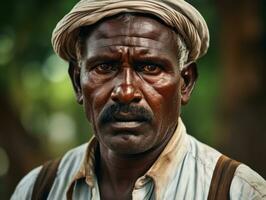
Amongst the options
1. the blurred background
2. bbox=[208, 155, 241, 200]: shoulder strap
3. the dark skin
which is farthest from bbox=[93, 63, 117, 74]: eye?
the blurred background

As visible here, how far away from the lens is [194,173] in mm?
3898

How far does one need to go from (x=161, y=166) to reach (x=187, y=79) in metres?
0.53

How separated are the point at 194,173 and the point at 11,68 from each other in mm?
6415

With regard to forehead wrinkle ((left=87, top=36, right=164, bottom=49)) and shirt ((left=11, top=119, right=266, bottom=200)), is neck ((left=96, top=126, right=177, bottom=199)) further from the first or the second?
forehead wrinkle ((left=87, top=36, right=164, bottom=49))

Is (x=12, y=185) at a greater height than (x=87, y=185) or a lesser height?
lesser

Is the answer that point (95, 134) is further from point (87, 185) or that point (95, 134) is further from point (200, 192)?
point (200, 192)

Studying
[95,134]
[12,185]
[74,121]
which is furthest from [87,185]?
[74,121]

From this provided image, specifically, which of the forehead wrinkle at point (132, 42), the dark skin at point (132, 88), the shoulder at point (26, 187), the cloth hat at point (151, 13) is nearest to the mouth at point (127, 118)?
the dark skin at point (132, 88)

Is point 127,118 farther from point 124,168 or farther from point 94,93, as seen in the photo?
point 124,168

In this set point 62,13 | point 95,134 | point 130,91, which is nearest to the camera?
point 130,91

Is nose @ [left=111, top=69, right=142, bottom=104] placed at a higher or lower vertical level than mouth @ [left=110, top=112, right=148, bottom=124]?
higher

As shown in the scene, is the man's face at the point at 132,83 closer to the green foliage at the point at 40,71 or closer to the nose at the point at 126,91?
the nose at the point at 126,91

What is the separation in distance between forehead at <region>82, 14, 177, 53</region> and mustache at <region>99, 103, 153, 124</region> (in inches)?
12.6

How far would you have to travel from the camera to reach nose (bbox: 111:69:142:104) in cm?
376
